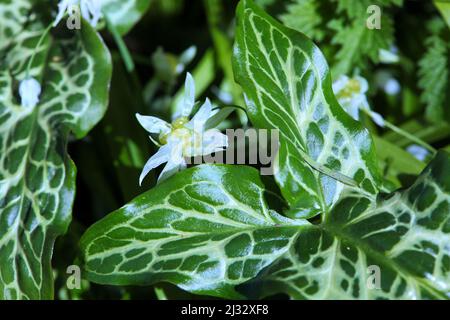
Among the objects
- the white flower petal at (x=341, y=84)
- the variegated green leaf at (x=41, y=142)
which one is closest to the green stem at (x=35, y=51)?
the variegated green leaf at (x=41, y=142)

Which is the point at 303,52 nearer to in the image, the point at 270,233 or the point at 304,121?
the point at 304,121

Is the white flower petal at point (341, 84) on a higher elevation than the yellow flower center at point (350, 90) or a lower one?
higher

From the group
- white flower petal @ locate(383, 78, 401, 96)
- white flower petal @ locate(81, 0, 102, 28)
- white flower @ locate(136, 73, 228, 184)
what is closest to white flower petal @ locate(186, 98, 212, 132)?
white flower @ locate(136, 73, 228, 184)

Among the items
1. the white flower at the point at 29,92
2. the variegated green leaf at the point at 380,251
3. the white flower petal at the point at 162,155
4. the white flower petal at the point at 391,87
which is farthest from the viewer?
the white flower petal at the point at 391,87

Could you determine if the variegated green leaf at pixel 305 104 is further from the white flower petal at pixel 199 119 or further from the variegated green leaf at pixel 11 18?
the variegated green leaf at pixel 11 18
